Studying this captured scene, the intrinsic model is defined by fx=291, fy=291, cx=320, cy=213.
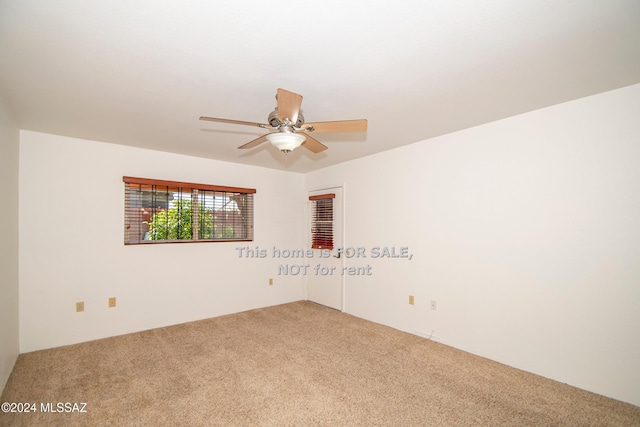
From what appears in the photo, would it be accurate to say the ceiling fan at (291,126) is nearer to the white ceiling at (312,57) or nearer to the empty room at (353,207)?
the empty room at (353,207)

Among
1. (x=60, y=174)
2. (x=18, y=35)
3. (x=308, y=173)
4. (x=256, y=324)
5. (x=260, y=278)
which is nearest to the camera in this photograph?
(x=18, y=35)

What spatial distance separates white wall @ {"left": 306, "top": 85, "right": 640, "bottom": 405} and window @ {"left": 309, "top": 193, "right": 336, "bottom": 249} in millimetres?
1215

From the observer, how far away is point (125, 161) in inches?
142

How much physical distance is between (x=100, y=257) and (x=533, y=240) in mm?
4574

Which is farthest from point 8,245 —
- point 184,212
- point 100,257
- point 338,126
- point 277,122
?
point 338,126

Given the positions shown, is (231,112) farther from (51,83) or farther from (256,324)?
(256,324)

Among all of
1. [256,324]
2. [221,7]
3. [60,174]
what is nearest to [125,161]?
[60,174]

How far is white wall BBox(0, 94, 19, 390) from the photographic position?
230 cm

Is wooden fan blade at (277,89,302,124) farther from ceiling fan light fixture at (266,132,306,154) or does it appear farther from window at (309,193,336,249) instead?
window at (309,193,336,249)

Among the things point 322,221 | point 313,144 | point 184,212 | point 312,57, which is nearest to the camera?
point 312,57

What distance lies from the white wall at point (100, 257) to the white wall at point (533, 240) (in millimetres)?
2516

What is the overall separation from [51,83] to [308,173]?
363 centimetres

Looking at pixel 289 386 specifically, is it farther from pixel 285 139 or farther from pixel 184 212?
pixel 184 212

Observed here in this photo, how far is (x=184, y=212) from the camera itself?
406cm
